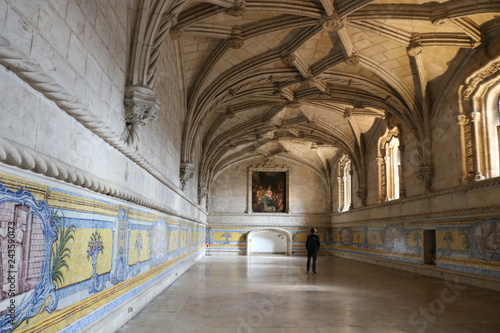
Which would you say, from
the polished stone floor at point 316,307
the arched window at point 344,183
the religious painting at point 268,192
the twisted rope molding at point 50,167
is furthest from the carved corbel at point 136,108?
the religious painting at point 268,192

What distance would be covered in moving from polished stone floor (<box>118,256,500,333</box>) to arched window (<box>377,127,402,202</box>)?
20.5 ft

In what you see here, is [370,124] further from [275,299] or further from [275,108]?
[275,299]

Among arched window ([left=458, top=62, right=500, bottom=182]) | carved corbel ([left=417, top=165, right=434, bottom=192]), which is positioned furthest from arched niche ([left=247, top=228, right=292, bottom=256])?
arched window ([left=458, top=62, right=500, bottom=182])

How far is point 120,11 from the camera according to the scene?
524cm

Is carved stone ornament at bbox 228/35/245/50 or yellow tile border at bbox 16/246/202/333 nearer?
yellow tile border at bbox 16/246/202/333

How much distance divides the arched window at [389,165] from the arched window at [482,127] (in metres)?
4.84

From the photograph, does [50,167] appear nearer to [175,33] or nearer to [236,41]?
[175,33]

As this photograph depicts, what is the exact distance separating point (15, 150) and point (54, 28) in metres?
1.25

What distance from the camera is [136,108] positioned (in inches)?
211

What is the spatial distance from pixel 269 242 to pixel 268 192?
3086 mm

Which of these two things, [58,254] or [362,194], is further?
[362,194]

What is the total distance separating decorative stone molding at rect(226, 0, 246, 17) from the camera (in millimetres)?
8461

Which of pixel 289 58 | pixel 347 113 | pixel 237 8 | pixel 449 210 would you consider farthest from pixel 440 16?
pixel 347 113

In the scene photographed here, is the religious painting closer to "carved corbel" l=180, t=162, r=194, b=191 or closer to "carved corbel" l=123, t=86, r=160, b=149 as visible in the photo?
"carved corbel" l=180, t=162, r=194, b=191
